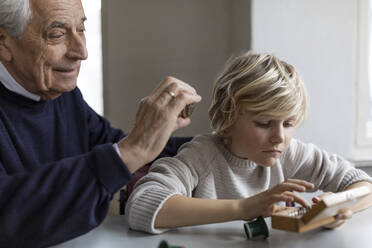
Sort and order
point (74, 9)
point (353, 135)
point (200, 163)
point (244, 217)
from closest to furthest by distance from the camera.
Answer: point (244, 217)
point (74, 9)
point (200, 163)
point (353, 135)

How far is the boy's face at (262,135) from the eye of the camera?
1.34 meters

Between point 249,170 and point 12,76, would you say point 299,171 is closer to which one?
point 249,170

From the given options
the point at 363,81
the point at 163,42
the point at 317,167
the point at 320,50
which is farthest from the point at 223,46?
the point at 317,167

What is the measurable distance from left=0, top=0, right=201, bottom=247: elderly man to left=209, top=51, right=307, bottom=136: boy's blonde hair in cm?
29

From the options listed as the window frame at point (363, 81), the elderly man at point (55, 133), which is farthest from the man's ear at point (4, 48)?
the window frame at point (363, 81)

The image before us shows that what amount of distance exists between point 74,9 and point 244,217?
0.71 metres

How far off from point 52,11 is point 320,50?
1.32m

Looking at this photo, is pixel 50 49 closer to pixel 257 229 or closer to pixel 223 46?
pixel 257 229

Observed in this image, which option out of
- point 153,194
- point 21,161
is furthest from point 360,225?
point 21,161

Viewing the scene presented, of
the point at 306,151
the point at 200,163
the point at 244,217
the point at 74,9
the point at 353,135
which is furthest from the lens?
the point at 353,135

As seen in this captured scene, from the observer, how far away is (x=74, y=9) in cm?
128

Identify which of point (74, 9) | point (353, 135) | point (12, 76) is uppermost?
point (74, 9)

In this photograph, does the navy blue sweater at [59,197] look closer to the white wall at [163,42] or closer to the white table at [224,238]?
the white table at [224,238]

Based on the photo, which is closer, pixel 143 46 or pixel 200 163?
pixel 200 163
